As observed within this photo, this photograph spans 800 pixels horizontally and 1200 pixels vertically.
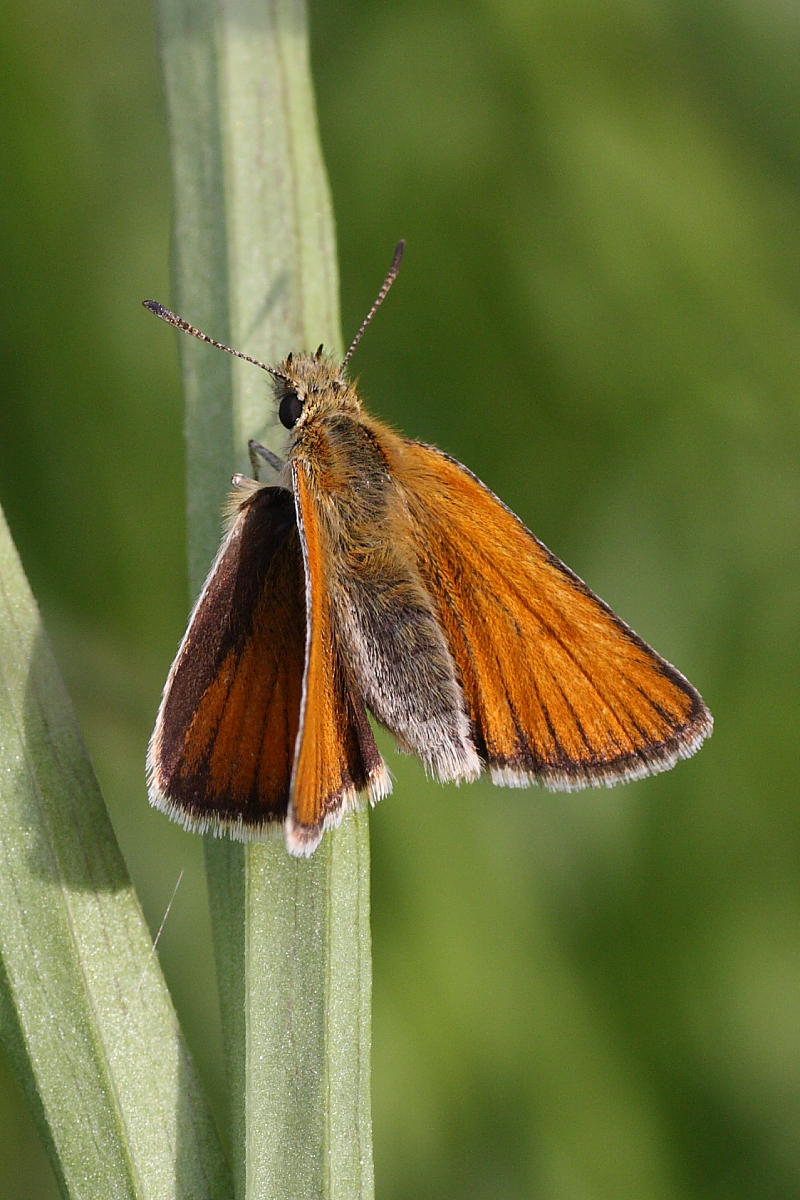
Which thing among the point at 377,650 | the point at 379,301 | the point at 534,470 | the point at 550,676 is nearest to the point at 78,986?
the point at 377,650

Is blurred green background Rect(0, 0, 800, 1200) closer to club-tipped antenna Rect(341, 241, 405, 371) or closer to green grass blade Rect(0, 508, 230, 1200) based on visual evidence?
club-tipped antenna Rect(341, 241, 405, 371)

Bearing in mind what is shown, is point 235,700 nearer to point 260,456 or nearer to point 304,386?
point 260,456

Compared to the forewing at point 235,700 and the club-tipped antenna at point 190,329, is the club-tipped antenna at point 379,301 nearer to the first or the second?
the club-tipped antenna at point 190,329

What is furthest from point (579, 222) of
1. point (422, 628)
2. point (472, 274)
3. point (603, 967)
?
point (603, 967)

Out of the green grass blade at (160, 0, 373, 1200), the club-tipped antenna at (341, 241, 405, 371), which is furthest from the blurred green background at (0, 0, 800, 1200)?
the green grass blade at (160, 0, 373, 1200)

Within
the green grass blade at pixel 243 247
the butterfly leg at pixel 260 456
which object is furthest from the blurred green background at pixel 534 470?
the green grass blade at pixel 243 247

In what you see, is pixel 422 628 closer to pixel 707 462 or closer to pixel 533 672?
pixel 533 672
